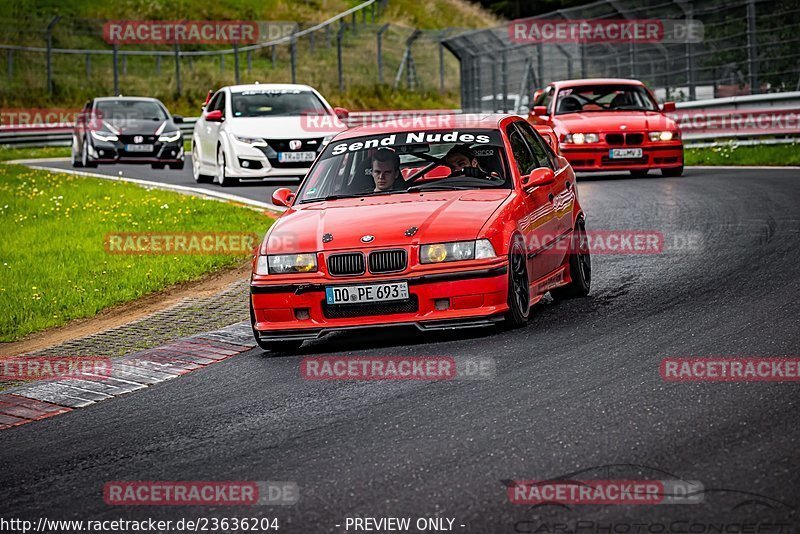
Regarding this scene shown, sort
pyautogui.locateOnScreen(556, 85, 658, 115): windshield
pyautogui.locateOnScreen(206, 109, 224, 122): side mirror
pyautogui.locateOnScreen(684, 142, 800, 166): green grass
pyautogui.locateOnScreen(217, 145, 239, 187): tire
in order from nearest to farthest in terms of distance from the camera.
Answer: pyautogui.locateOnScreen(217, 145, 239, 187): tire → pyautogui.locateOnScreen(206, 109, 224, 122): side mirror → pyautogui.locateOnScreen(556, 85, 658, 115): windshield → pyautogui.locateOnScreen(684, 142, 800, 166): green grass

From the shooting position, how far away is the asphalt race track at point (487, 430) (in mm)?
4969

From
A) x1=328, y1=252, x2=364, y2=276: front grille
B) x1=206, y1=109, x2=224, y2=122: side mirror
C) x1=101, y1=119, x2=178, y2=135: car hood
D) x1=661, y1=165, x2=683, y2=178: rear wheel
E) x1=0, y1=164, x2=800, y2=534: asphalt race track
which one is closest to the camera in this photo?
x1=0, y1=164, x2=800, y2=534: asphalt race track

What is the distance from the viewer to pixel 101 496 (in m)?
5.52

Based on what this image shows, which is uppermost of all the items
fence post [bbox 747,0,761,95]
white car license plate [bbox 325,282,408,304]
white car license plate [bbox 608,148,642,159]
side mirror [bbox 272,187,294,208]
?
fence post [bbox 747,0,761,95]

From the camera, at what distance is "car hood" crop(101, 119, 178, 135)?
25.4m

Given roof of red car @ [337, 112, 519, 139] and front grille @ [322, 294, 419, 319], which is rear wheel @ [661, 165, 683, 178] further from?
front grille @ [322, 294, 419, 319]

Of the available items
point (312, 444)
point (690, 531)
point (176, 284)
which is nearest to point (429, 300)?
point (312, 444)

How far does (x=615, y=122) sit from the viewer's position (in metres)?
20.1

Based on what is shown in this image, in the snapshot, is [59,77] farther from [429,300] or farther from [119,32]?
[429,300]

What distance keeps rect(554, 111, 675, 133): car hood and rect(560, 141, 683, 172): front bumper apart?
258 mm

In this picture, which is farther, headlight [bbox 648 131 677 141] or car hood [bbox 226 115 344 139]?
car hood [bbox 226 115 344 139]

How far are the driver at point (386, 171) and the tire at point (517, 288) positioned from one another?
1229 mm

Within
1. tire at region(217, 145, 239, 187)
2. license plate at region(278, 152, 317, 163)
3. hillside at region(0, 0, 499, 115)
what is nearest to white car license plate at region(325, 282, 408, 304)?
license plate at region(278, 152, 317, 163)

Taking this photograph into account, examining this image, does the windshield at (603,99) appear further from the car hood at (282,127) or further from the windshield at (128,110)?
the windshield at (128,110)
